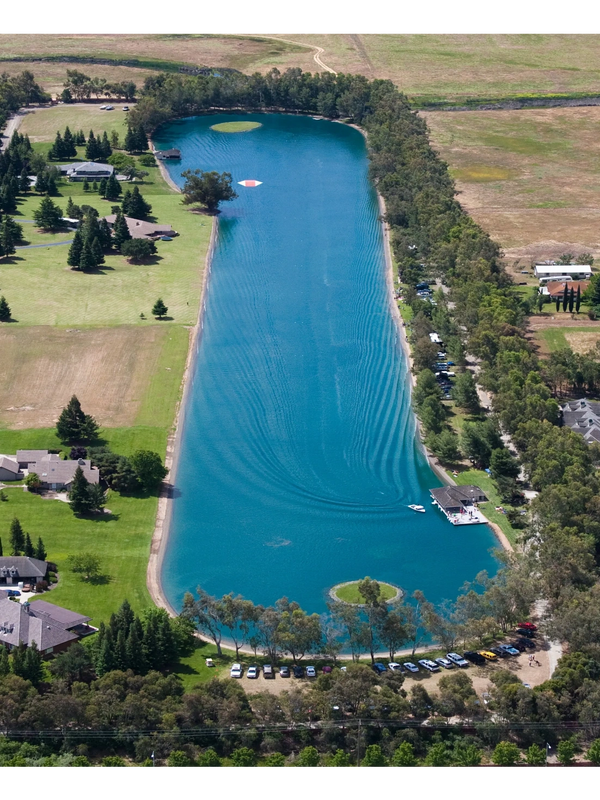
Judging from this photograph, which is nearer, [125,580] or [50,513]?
[125,580]

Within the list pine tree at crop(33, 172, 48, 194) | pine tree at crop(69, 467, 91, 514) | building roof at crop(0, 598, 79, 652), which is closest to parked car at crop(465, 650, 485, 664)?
building roof at crop(0, 598, 79, 652)

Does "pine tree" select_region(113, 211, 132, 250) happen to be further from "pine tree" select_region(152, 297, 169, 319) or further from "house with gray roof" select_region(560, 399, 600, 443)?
"house with gray roof" select_region(560, 399, 600, 443)

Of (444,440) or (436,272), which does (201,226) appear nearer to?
(436,272)

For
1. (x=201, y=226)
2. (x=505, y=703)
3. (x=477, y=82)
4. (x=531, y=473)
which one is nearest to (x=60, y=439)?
(x=531, y=473)

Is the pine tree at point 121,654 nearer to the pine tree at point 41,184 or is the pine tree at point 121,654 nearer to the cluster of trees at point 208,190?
the cluster of trees at point 208,190

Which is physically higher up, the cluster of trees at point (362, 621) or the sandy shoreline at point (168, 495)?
the cluster of trees at point (362, 621)

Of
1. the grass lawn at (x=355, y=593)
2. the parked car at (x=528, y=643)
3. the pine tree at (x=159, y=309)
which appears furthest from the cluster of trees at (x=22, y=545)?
the pine tree at (x=159, y=309)
